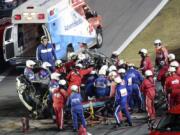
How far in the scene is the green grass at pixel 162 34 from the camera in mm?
29453

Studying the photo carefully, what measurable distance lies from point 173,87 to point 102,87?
2.43 metres

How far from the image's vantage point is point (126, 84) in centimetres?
2069

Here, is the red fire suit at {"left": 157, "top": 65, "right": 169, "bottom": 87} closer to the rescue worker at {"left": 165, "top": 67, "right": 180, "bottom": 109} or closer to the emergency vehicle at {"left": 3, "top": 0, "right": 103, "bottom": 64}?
the rescue worker at {"left": 165, "top": 67, "right": 180, "bottom": 109}

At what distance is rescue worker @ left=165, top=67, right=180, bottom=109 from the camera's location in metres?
19.4

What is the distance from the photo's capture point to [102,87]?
20.8 m

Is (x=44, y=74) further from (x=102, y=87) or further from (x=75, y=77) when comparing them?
(x=102, y=87)

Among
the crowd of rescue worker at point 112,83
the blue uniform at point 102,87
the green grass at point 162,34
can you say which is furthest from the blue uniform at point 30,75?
the green grass at point 162,34

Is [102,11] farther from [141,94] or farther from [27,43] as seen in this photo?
[141,94]

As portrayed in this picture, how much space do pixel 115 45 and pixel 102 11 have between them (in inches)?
203

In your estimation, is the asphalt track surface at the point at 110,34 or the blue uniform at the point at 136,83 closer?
the asphalt track surface at the point at 110,34

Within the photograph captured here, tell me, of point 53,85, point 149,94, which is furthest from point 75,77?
point 149,94

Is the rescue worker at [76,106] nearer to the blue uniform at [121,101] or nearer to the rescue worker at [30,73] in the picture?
the blue uniform at [121,101]

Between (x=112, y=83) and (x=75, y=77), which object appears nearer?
(x=112, y=83)

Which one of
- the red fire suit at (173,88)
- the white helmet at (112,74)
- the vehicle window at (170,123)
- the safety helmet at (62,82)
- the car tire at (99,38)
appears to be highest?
the car tire at (99,38)
